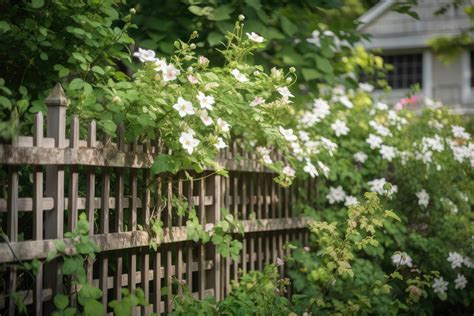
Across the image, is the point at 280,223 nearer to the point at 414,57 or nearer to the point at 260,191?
the point at 260,191

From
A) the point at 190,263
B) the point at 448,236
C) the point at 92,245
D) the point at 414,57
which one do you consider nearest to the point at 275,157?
the point at 190,263

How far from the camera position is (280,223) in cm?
494

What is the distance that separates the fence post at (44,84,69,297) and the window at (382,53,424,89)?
61.8 ft

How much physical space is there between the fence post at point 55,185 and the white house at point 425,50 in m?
17.9

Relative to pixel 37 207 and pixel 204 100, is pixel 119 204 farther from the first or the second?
pixel 204 100

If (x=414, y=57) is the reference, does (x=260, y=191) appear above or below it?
below

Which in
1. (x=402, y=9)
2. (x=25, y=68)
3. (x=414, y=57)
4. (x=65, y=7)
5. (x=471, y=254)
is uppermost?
(x=414, y=57)

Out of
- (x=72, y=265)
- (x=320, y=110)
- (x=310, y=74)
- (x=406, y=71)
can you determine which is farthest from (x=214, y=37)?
(x=406, y=71)

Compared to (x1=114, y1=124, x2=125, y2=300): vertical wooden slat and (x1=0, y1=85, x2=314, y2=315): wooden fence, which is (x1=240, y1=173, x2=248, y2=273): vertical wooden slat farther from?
(x1=114, y1=124, x2=125, y2=300): vertical wooden slat

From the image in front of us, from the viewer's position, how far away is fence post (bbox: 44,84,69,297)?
10.1 feet

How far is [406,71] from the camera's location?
21.2m

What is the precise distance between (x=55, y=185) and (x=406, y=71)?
19.2 metres

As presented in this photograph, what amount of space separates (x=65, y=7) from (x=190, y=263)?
1.57 metres

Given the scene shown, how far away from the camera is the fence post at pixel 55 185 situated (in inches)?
122
